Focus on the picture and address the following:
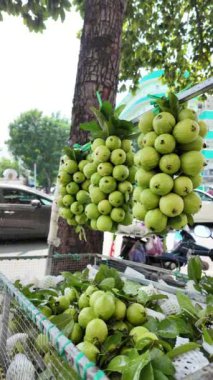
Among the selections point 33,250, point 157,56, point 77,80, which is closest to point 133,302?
point 77,80

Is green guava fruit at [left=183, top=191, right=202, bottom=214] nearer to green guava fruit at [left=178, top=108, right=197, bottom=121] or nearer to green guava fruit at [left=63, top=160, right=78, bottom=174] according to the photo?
green guava fruit at [left=178, top=108, right=197, bottom=121]

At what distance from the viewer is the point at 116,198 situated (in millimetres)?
1400

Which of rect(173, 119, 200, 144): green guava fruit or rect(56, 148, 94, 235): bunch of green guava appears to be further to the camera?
rect(56, 148, 94, 235): bunch of green guava

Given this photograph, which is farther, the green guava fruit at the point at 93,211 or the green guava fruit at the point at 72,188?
the green guava fruit at the point at 72,188

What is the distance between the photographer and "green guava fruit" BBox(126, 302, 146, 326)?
1.33m

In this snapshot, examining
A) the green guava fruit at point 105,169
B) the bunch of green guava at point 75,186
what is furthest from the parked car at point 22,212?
the green guava fruit at point 105,169

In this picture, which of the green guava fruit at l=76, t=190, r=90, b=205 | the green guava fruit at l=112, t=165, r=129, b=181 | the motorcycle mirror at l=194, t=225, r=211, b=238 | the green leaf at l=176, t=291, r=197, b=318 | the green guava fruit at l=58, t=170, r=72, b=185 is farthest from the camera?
the motorcycle mirror at l=194, t=225, r=211, b=238


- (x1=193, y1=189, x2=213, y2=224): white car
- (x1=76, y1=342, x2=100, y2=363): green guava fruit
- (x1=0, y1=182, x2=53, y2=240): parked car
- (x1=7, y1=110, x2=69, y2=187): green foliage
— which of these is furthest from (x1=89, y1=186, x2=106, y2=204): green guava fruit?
(x1=7, y1=110, x2=69, y2=187): green foliage

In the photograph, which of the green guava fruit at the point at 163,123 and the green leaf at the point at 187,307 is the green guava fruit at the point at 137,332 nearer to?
the green leaf at the point at 187,307

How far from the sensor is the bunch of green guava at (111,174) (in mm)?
1417

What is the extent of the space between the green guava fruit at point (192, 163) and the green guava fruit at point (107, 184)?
14.0 inches

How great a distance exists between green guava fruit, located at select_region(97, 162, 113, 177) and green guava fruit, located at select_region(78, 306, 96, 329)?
56 centimetres

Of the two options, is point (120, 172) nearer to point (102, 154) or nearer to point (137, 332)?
point (102, 154)

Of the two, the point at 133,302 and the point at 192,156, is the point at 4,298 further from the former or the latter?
the point at 192,156
